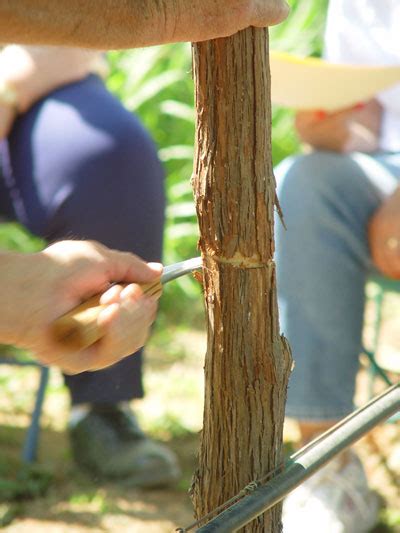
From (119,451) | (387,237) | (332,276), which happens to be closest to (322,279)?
(332,276)

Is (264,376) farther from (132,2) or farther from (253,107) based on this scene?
(132,2)

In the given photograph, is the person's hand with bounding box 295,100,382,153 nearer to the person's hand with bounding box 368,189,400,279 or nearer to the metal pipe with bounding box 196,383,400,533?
the person's hand with bounding box 368,189,400,279

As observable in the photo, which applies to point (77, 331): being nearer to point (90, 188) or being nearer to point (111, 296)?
point (111, 296)

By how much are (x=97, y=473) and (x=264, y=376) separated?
4.24ft

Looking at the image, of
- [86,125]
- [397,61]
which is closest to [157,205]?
[86,125]

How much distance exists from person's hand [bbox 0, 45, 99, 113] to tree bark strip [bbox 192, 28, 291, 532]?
4.23ft

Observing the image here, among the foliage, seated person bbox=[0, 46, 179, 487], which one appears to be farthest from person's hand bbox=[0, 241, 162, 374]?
the foliage

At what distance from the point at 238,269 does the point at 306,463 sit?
224mm

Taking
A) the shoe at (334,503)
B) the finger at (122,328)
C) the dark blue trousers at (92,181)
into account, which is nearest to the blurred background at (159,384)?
the shoe at (334,503)

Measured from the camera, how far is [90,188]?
2.15 m

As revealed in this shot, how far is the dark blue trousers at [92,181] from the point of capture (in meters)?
2.14

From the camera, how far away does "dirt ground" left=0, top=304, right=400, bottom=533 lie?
6.89 ft

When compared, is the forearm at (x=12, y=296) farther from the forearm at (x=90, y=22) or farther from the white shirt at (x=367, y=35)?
the white shirt at (x=367, y=35)

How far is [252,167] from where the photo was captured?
1.04 m
